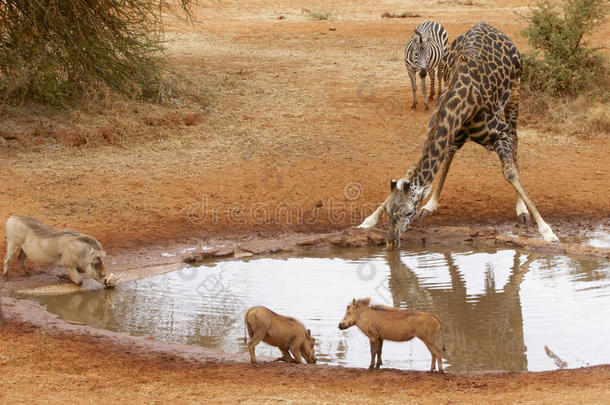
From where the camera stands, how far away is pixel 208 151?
43.7 feet

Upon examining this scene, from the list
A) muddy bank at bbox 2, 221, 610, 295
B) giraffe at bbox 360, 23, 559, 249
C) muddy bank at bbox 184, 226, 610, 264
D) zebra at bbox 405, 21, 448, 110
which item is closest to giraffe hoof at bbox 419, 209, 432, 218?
giraffe at bbox 360, 23, 559, 249

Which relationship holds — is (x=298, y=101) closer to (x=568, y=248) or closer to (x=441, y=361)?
(x=568, y=248)

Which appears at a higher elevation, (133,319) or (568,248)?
(568,248)

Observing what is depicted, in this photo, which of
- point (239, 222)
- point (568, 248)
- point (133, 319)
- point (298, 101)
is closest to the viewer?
point (133, 319)

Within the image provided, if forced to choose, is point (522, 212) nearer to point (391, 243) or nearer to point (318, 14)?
point (391, 243)

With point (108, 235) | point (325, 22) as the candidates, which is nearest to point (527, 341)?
point (108, 235)

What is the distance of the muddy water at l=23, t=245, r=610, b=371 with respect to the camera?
704cm

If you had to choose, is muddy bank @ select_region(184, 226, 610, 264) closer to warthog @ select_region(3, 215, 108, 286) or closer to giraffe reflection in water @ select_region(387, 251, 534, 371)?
giraffe reflection in water @ select_region(387, 251, 534, 371)

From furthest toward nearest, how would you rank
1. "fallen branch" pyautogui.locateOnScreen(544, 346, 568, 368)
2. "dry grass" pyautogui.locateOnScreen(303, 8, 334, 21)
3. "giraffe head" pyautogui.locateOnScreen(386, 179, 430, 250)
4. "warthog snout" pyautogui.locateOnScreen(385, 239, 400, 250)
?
"dry grass" pyautogui.locateOnScreen(303, 8, 334, 21)
"warthog snout" pyautogui.locateOnScreen(385, 239, 400, 250)
"giraffe head" pyautogui.locateOnScreen(386, 179, 430, 250)
"fallen branch" pyautogui.locateOnScreen(544, 346, 568, 368)

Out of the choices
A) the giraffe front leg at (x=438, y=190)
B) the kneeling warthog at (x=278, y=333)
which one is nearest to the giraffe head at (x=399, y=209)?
the giraffe front leg at (x=438, y=190)

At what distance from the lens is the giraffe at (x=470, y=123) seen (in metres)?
9.48

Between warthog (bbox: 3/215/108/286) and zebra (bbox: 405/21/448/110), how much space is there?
8589 millimetres

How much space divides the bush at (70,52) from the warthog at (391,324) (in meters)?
7.60

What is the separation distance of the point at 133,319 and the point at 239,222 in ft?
10.8
